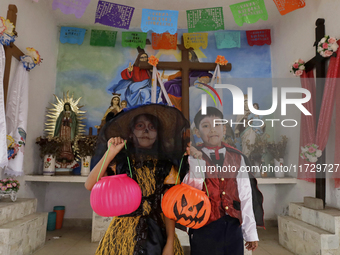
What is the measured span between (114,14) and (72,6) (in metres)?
0.59

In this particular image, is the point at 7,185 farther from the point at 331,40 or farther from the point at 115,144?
the point at 331,40

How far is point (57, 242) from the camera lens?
3.52m

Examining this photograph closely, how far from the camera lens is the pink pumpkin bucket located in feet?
4.09

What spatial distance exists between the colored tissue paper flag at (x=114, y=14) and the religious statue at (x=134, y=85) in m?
1.21

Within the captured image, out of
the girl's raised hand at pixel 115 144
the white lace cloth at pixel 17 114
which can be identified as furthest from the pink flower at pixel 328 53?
the white lace cloth at pixel 17 114

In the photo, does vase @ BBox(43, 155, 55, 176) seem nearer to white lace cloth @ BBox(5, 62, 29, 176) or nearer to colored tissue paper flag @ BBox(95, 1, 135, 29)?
white lace cloth @ BBox(5, 62, 29, 176)

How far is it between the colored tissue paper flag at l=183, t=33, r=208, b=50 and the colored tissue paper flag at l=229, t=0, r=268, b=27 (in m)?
1.64

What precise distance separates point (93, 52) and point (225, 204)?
4.26m

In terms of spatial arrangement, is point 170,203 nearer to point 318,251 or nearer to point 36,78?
point 318,251

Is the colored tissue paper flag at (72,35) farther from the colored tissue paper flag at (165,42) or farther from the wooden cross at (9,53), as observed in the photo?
the wooden cross at (9,53)

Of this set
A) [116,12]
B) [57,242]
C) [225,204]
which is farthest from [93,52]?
[225,204]

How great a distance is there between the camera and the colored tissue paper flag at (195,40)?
484cm

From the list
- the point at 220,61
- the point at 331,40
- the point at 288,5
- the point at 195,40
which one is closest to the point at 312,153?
the point at 331,40

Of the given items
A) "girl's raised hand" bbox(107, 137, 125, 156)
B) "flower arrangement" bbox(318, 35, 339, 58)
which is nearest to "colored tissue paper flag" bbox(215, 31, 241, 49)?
"flower arrangement" bbox(318, 35, 339, 58)
